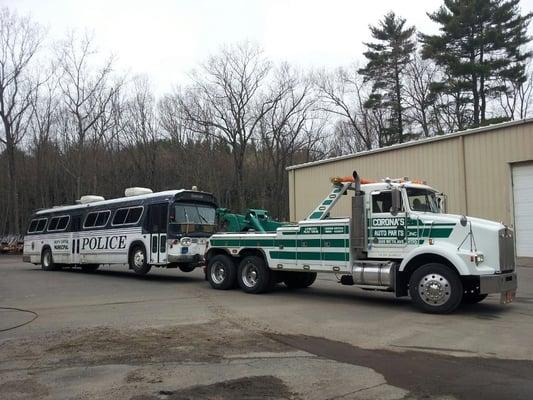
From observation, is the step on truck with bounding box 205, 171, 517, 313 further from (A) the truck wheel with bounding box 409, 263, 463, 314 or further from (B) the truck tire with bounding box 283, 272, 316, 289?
(B) the truck tire with bounding box 283, 272, 316, 289

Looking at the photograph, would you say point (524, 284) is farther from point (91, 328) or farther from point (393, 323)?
point (91, 328)

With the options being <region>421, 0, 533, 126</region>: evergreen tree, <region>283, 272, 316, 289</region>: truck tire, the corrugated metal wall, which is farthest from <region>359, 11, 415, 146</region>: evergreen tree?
<region>283, 272, 316, 289</region>: truck tire

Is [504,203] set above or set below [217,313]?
above

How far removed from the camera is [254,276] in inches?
569

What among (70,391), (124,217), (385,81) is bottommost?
(70,391)

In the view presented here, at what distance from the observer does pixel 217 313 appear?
1113 cm

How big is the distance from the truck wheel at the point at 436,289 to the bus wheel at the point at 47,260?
17.9m

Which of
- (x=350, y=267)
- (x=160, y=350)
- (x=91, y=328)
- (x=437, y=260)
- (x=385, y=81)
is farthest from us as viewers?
(x=385, y=81)

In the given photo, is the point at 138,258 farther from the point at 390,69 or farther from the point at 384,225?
the point at 390,69

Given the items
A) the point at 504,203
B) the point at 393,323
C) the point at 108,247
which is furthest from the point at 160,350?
the point at 504,203

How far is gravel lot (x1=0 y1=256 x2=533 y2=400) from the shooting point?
5969mm

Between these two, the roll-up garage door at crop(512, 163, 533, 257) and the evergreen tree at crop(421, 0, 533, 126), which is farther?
the evergreen tree at crop(421, 0, 533, 126)

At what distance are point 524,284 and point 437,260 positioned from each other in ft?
20.1

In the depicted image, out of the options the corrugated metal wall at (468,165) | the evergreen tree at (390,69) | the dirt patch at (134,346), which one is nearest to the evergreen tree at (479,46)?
the evergreen tree at (390,69)
